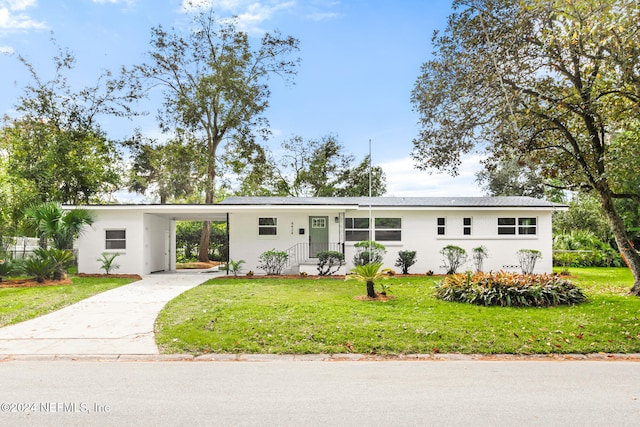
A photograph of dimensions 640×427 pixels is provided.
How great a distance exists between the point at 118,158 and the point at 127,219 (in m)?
10.2

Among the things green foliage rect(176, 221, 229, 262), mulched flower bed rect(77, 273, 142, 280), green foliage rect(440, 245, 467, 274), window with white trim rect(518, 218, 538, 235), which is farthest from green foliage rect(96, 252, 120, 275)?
window with white trim rect(518, 218, 538, 235)

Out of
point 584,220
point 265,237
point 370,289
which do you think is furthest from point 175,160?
point 584,220

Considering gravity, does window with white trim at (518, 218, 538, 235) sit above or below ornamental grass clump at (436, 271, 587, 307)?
above

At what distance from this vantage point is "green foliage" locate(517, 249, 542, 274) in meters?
16.6

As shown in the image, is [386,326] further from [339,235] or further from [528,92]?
[339,235]

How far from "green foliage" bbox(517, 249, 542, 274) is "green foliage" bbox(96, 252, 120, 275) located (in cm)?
1594

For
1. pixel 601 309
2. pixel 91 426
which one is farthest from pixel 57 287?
pixel 601 309

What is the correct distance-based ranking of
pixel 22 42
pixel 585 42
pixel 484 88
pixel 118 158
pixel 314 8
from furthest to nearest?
pixel 118 158, pixel 22 42, pixel 314 8, pixel 484 88, pixel 585 42

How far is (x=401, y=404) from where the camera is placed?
427 centimetres

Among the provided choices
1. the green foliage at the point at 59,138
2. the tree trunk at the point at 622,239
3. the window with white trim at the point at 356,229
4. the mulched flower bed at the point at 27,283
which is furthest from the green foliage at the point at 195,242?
the tree trunk at the point at 622,239

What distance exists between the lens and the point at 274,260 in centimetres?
1603

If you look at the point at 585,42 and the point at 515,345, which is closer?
the point at 515,345

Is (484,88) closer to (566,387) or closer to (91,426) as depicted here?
(566,387)

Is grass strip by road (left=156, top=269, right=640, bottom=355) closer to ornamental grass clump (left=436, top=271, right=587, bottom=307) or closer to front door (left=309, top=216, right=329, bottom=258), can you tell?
ornamental grass clump (left=436, top=271, right=587, bottom=307)
